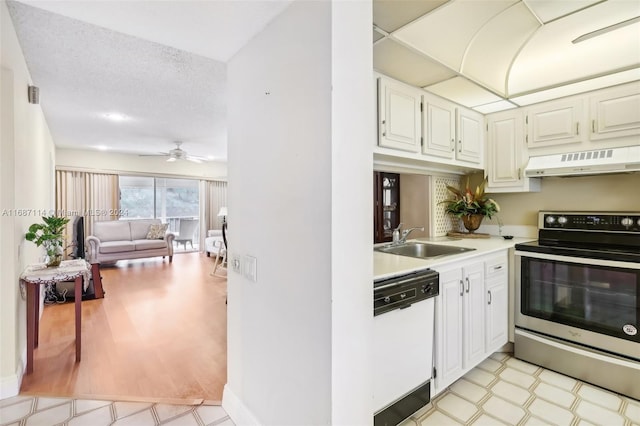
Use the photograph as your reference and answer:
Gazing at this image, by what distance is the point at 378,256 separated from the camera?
2064mm

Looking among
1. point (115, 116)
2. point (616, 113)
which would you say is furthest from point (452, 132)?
point (115, 116)

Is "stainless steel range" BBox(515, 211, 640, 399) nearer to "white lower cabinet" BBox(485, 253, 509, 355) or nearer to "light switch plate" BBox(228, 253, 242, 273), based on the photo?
"white lower cabinet" BBox(485, 253, 509, 355)

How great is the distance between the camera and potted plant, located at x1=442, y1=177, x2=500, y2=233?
294 centimetres

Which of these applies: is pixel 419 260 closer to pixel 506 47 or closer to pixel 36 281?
pixel 506 47

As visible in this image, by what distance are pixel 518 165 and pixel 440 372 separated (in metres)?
1.98

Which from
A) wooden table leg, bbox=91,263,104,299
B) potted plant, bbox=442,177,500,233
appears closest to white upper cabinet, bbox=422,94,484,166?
potted plant, bbox=442,177,500,233

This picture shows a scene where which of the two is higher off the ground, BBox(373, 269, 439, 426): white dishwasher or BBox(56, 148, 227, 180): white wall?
BBox(56, 148, 227, 180): white wall

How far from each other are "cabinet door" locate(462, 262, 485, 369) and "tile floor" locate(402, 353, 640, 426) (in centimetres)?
16

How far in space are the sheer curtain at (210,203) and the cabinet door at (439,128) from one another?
22.2ft

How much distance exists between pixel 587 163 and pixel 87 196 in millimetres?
7947

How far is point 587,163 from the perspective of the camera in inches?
91.7

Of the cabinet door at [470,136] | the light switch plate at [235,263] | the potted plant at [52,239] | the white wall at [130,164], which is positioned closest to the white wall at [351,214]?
the light switch plate at [235,263]

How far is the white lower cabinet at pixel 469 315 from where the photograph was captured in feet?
6.02

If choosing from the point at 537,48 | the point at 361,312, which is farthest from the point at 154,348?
the point at 537,48
